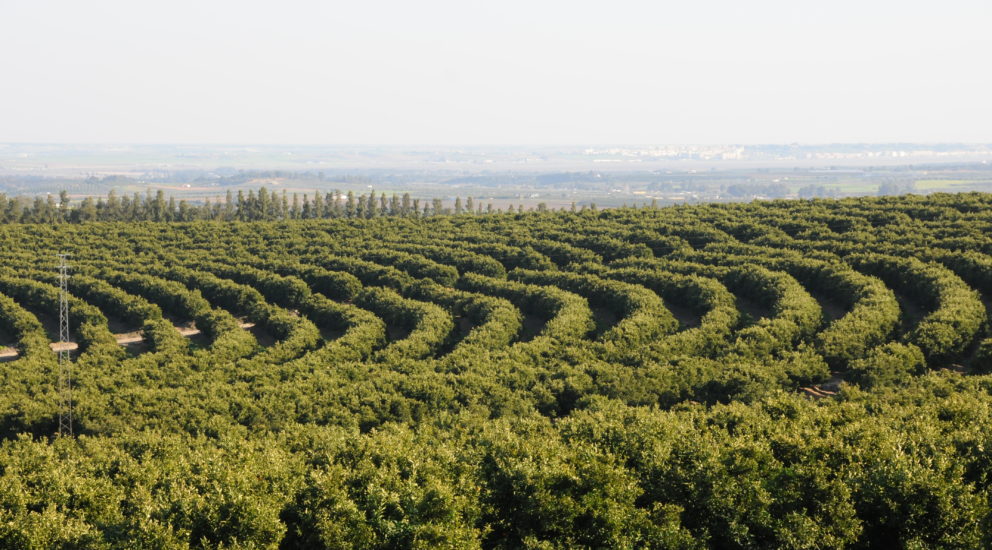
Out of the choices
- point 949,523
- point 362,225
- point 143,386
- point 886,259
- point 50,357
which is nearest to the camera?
point 949,523

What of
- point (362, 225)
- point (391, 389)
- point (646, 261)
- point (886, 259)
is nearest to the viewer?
point (391, 389)

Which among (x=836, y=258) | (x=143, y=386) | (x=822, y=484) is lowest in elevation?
(x=143, y=386)

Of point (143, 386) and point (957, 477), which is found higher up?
point (957, 477)

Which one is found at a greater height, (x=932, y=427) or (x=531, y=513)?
(x=932, y=427)

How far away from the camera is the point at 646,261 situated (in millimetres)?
68812

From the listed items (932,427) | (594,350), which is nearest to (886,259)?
(594,350)

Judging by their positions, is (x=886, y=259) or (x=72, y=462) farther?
(x=886, y=259)

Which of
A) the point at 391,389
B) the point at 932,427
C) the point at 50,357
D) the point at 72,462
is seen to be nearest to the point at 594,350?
the point at 391,389

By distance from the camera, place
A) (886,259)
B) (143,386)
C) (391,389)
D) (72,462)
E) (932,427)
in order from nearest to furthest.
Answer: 1. (932,427)
2. (72,462)
3. (391,389)
4. (143,386)
5. (886,259)

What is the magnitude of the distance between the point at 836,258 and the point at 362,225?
5852cm

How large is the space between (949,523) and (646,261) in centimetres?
4746

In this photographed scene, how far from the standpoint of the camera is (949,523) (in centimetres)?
2214

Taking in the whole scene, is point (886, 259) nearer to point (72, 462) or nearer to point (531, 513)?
point (531, 513)

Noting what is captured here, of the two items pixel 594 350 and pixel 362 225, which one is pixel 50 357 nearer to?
pixel 594 350
